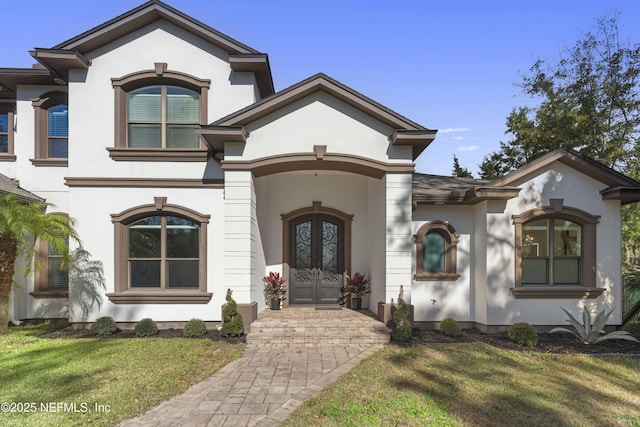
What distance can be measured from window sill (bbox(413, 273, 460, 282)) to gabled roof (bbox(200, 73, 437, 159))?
331 cm

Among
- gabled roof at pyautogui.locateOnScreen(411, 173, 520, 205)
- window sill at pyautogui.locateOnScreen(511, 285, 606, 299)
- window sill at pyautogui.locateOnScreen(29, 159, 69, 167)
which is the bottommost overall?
window sill at pyautogui.locateOnScreen(511, 285, 606, 299)

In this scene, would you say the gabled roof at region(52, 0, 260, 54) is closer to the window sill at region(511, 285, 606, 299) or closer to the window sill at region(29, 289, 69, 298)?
the window sill at region(29, 289, 69, 298)

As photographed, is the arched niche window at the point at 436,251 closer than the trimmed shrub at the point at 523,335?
No

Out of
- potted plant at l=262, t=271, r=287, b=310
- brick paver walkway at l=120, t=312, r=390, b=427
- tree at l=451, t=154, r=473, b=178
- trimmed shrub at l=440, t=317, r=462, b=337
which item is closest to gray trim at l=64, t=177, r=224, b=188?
potted plant at l=262, t=271, r=287, b=310

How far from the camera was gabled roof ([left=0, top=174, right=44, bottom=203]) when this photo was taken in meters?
8.77

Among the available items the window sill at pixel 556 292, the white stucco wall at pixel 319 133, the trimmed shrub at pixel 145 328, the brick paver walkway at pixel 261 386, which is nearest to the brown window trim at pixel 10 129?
the trimmed shrub at pixel 145 328

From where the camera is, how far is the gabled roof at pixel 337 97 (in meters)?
7.90

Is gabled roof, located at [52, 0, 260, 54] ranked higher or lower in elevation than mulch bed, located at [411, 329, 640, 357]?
higher

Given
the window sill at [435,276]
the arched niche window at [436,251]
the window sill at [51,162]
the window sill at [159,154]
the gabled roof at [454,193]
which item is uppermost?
the window sill at [159,154]

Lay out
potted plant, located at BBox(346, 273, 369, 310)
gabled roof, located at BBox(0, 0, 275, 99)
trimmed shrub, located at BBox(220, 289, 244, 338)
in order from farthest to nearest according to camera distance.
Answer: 1. potted plant, located at BBox(346, 273, 369, 310)
2. gabled roof, located at BBox(0, 0, 275, 99)
3. trimmed shrub, located at BBox(220, 289, 244, 338)

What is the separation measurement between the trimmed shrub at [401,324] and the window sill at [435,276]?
131 cm

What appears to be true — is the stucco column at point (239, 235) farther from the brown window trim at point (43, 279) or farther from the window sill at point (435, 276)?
the brown window trim at point (43, 279)

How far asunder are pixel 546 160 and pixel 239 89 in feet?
25.7

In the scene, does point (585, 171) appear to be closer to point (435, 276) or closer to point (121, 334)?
point (435, 276)
